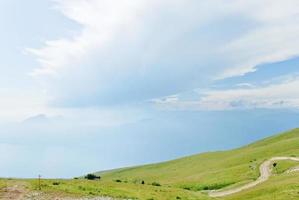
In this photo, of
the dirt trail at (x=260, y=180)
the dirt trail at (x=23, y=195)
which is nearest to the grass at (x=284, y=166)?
the dirt trail at (x=260, y=180)

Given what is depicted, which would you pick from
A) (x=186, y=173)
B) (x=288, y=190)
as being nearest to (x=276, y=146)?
(x=186, y=173)

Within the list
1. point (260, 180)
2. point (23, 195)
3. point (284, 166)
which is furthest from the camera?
point (284, 166)

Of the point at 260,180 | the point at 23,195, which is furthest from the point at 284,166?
the point at 23,195

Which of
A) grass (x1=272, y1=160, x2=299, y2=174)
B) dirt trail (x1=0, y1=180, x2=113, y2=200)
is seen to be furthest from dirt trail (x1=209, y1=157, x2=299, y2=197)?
dirt trail (x1=0, y1=180, x2=113, y2=200)

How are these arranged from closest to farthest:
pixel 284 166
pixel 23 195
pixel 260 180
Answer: pixel 23 195
pixel 260 180
pixel 284 166

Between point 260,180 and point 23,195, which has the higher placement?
point 260,180

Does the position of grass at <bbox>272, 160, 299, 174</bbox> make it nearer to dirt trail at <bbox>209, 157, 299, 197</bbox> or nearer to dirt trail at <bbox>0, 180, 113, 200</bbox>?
dirt trail at <bbox>209, 157, 299, 197</bbox>

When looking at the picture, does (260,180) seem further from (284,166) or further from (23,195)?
(23,195)

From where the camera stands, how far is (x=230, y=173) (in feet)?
431

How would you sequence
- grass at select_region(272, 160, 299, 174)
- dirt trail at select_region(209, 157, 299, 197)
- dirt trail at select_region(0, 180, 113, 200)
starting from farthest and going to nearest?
grass at select_region(272, 160, 299, 174), dirt trail at select_region(209, 157, 299, 197), dirt trail at select_region(0, 180, 113, 200)

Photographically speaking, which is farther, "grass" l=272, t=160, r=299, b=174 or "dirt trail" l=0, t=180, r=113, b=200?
"grass" l=272, t=160, r=299, b=174

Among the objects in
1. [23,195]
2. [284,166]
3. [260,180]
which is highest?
[284,166]

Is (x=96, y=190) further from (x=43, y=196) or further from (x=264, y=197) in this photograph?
(x=264, y=197)

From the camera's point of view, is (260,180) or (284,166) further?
(284,166)
